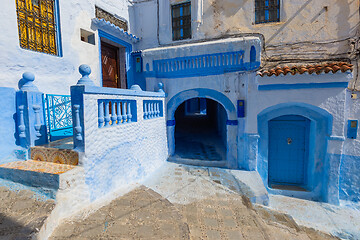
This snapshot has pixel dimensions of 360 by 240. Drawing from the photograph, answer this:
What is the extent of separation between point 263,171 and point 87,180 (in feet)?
16.2

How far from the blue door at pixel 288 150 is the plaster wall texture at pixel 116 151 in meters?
3.83

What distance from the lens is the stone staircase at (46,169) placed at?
2449mm

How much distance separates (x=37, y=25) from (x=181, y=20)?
4.50 meters

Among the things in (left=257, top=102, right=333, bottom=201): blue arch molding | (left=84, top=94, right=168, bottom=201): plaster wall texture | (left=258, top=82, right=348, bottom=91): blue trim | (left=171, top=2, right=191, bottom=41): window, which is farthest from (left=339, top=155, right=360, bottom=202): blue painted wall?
(left=171, top=2, right=191, bottom=41): window

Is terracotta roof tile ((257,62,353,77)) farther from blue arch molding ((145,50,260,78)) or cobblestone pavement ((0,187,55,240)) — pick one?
cobblestone pavement ((0,187,55,240))

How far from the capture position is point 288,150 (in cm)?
584

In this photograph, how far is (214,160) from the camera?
584cm

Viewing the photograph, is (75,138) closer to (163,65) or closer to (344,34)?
(163,65)

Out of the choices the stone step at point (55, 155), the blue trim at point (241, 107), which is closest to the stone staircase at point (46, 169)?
the stone step at point (55, 155)

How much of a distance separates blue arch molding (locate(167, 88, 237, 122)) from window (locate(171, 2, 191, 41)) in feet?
7.81

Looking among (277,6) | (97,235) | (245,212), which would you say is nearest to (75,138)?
(97,235)

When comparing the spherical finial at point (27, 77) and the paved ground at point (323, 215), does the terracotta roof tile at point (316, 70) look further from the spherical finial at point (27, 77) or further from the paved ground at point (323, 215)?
the spherical finial at point (27, 77)

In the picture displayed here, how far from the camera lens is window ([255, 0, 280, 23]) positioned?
19.6ft

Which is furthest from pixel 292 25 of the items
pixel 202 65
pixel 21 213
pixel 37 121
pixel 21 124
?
pixel 21 213
